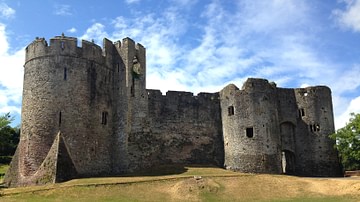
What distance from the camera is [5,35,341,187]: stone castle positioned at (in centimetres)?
3728

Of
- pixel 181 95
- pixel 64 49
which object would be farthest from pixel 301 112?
pixel 64 49

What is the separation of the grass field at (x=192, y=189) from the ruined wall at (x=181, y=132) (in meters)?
5.79

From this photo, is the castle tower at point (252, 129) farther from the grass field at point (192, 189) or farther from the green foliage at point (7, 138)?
the green foliage at point (7, 138)

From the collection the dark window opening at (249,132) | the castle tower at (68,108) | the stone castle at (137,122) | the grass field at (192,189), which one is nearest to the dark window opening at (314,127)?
the stone castle at (137,122)

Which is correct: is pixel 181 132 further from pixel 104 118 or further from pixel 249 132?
pixel 104 118

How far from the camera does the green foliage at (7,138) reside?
45781mm

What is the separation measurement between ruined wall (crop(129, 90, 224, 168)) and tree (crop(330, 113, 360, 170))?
498 inches

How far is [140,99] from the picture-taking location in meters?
42.1

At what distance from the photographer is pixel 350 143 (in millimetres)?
44500

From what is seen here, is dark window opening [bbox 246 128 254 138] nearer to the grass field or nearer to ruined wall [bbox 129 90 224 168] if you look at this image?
ruined wall [bbox 129 90 224 168]

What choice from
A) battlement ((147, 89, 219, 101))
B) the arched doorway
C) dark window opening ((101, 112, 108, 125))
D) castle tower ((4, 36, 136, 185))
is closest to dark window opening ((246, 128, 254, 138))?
battlement ((147, 89, 219, 101))

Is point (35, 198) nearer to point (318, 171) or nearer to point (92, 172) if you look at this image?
point (92, 172)

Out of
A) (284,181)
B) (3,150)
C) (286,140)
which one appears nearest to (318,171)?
(286,140)

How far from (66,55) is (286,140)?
979 inches
